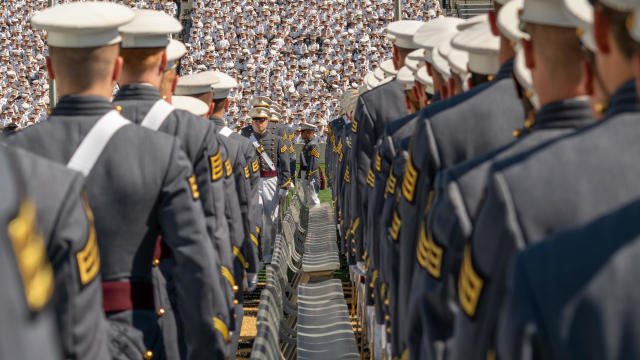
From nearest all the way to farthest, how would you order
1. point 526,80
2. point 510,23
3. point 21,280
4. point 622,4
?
point 21,280 → point 622,4 → point 526,80 → point 510,23

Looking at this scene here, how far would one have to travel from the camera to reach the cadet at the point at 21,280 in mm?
861

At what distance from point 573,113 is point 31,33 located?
113 ft

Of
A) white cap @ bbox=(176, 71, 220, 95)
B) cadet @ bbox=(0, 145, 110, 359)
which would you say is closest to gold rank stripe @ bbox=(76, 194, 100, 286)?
cadet @ bbox=(0, 145, 110, 359)

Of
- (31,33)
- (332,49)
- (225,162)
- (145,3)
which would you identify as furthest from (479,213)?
(31,33)

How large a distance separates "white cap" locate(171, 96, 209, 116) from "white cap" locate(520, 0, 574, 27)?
12.1 feet

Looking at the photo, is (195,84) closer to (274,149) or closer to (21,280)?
(21,280)

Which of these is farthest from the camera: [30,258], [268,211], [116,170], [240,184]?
[268,211]

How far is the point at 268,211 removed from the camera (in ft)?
35.0

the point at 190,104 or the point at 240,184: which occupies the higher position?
the point at 190,104

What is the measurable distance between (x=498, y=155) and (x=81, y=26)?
4.69ft

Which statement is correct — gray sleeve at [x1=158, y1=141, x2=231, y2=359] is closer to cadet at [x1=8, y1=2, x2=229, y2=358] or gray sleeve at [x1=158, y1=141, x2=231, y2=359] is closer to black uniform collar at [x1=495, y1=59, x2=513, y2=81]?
cadet at [x1=8, y1=2, x2=229, y2=358]

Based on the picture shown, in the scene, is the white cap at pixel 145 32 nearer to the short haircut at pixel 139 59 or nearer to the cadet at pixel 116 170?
the short haircut at pixel 139 59

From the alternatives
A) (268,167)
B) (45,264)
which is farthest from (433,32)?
(268,167)

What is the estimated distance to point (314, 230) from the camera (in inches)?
493
